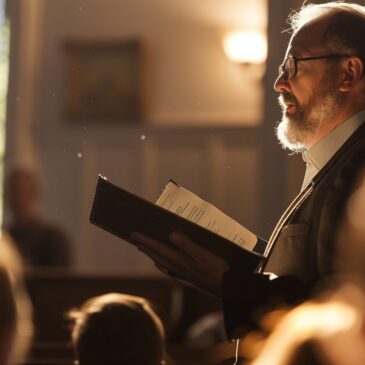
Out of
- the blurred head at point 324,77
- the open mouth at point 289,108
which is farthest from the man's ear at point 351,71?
the open mouth at point 289,108

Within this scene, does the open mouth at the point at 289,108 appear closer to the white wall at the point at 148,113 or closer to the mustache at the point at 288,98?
the mustache at the point at 288,98

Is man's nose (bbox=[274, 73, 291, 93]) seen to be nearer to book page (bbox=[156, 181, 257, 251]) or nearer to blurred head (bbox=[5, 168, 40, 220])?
book page (bbox=[156, 181, 257, 251])

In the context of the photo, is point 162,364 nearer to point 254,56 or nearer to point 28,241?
point 28,241

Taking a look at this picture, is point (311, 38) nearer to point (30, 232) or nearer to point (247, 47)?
point (30, 232)

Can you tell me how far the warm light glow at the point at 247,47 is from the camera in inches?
339

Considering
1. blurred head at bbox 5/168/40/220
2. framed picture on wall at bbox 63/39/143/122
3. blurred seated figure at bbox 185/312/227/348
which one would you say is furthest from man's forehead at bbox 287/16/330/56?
framed picture on wall at bbox 63/39/143/122

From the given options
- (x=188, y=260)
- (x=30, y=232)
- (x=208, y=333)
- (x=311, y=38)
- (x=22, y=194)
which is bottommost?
(x=208, y=333)

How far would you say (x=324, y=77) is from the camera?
6.23 feet

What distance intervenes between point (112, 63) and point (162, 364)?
753 centimetres

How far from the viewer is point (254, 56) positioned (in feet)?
28.2

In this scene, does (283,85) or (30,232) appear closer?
(283,85)

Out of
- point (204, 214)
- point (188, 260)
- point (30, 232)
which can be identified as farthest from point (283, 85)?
point (30, 232)

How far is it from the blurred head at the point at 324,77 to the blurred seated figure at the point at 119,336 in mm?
489

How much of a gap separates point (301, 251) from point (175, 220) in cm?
24
